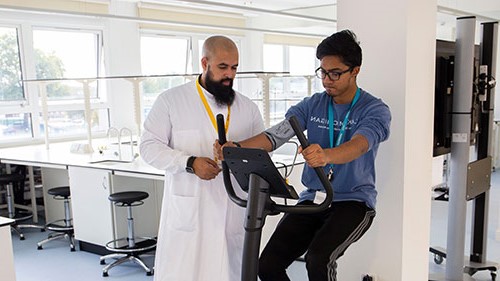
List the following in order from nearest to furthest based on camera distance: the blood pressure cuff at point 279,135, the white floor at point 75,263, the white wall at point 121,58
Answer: the blood pressure cuff at point 279,135, the white floor at point 75,263, the white wall at point 121,58

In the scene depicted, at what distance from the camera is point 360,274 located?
2.76 meters

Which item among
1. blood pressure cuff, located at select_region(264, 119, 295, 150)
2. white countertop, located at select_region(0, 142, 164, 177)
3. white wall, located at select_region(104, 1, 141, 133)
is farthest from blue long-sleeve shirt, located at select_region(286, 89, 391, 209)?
white wall, located at select_region(104, 1, 141, 133)

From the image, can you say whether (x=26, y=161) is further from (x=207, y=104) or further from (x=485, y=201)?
(x=485, y=201)

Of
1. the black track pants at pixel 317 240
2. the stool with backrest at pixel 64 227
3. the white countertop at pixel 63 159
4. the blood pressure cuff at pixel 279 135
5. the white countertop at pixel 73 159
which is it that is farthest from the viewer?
the stool with backrest at pixel 64 227

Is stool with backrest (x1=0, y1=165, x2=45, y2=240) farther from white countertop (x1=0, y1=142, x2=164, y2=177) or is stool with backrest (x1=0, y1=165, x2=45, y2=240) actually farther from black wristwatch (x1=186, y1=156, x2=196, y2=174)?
black wristwatch (x1=186, y1=156, x2=196, y2=174)

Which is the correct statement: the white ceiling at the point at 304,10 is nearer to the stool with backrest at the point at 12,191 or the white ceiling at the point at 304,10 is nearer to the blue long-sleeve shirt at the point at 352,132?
the stool with backrest at the point at 12,191

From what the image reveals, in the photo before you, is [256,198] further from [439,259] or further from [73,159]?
[73,159]

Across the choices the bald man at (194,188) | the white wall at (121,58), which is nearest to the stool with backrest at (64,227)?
the bald man at (194,188)

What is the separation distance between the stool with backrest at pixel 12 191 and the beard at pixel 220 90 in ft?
13.3

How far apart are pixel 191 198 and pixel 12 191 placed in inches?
177

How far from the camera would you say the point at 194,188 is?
248 cm

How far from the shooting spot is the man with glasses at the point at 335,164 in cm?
203

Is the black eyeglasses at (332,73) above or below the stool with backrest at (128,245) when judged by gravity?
above

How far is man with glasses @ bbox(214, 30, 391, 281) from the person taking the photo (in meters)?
2.03
